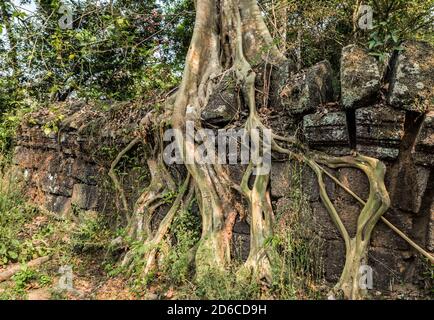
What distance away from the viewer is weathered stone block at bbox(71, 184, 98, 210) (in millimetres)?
4695

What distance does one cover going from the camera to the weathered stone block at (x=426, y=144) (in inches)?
101

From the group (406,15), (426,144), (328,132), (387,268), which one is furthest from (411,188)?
(406,15)

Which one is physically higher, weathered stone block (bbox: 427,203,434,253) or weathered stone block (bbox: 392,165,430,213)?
weathered stone block (bbox: 392,165,430,213)

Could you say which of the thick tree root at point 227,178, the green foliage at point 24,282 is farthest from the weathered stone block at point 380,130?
the green foliage at point 24,282

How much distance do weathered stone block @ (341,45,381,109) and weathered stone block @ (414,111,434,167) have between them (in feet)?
1.46

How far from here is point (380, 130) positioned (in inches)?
107

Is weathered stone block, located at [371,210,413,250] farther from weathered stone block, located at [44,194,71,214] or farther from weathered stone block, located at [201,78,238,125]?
weathered stone block, located at [44,194,71,214]

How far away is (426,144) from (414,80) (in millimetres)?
528

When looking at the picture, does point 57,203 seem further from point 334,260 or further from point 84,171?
point 334,260

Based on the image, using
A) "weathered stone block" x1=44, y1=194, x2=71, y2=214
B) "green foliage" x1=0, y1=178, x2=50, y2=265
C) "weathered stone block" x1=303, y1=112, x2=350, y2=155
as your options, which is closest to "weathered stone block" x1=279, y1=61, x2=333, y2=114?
"weathered stone block" x1=303, y1=112, x2=350, y2=155

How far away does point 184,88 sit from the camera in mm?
4051

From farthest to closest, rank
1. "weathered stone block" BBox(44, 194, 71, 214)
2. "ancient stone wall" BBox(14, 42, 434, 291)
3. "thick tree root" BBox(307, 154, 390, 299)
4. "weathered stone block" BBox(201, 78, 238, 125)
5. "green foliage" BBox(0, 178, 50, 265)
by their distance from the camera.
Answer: "weathered stone block" BBox(44, 194, 71, 214), "green foliage" BBox(0, 178, 50, 265), "weathered stone block" BBox(201, 78, 238, 125), "ancient stone wall" BBox(14, 42, 434, 291), "thick tree root" BBox(307, 154, 390, 299)

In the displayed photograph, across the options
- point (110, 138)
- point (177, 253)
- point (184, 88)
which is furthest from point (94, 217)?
point (184, 88)
